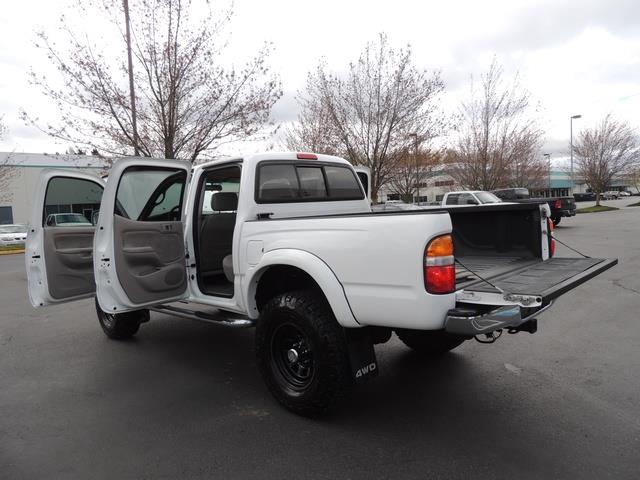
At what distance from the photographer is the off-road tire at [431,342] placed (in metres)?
4.47

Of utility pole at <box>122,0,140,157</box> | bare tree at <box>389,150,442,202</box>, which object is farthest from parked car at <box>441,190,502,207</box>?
utility pole at <box>122,0,140,157</box>

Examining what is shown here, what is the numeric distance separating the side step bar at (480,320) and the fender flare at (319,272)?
646 millimetres

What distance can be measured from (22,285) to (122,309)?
8424 mm

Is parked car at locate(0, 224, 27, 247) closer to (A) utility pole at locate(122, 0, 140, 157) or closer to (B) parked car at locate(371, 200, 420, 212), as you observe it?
(A) utility pole at locate(122, 0, 140, 157)

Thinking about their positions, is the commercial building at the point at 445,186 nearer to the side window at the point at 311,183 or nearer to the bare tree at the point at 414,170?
the bare tree at the point at 414,170

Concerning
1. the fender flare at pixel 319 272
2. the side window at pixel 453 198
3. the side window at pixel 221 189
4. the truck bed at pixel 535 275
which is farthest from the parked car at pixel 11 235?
the truck bed at pixel 535 275

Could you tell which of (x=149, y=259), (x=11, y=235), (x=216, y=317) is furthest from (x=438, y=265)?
(x=11, y=235)

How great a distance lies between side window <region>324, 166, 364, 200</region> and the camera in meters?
4.78

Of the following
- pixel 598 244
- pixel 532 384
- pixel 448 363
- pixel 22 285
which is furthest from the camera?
pixel 598 244

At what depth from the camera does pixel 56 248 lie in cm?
490

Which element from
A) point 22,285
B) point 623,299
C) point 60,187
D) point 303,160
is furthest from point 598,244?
point 22,285

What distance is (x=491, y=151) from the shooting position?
23.8 meters

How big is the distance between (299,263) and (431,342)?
6.81ft

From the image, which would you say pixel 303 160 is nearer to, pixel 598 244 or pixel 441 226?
pixel 441 226
